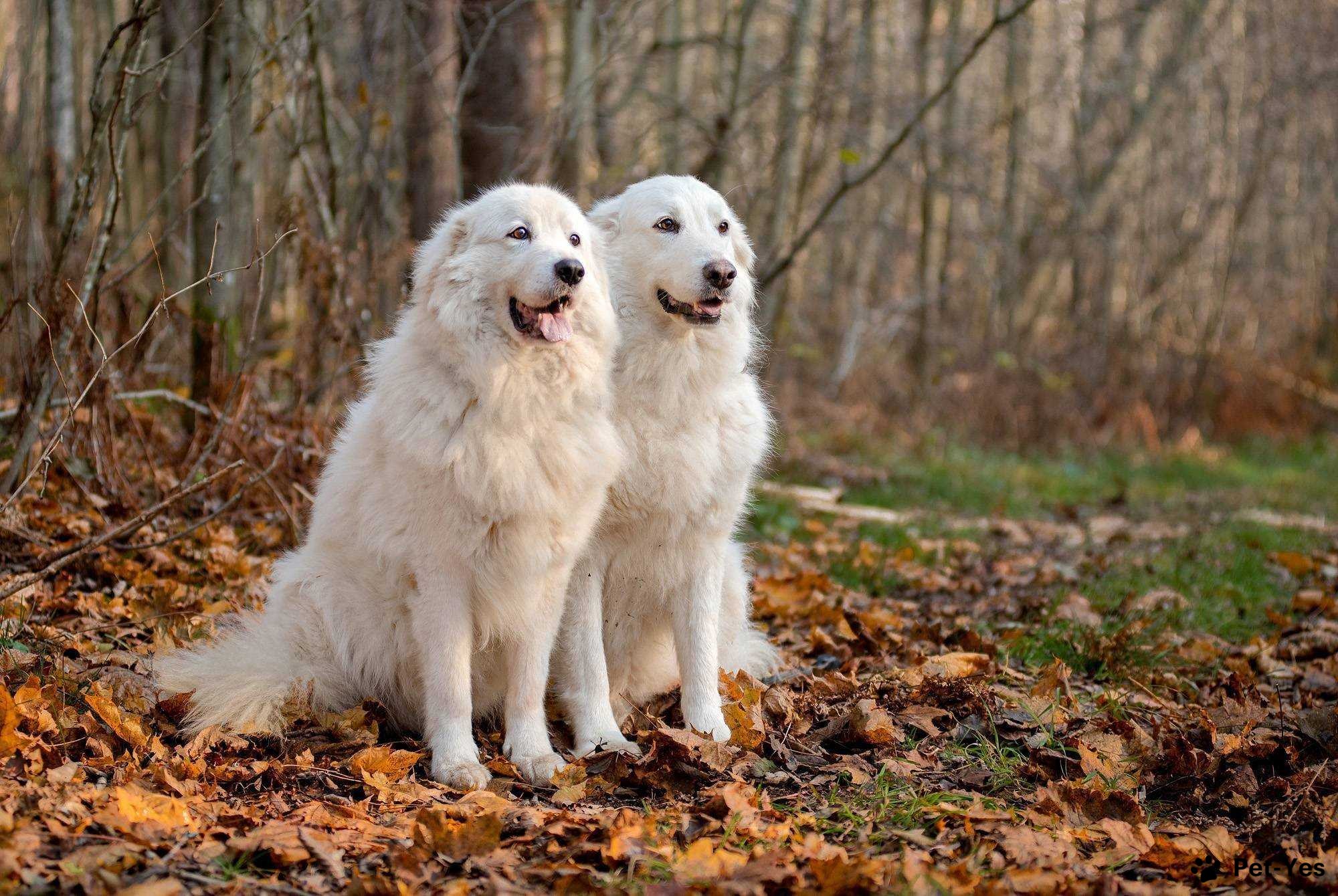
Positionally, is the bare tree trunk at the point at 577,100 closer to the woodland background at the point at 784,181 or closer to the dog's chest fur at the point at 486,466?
the woodland background at the point at 784,181

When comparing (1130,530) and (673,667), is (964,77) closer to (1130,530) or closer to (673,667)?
(1130,530)

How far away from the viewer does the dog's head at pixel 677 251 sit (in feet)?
12.4

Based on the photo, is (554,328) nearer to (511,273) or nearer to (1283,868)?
(511,273)

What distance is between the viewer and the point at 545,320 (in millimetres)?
3365

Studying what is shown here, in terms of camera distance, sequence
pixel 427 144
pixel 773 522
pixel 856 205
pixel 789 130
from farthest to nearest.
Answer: pixel 856 205 → pixel 789 130 → pixel 427 144 → pixel 773 522

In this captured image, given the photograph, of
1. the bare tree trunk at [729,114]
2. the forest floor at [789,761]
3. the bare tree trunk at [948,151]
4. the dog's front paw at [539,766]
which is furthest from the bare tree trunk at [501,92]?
the bare tree trunk at [948,151]

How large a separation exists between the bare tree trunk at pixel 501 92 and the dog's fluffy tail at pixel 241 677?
13.8 ft

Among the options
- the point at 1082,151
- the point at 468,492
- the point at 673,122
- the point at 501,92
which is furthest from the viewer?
the point at 1082,151

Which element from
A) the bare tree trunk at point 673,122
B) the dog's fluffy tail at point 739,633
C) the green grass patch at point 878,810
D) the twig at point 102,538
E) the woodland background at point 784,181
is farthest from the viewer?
the bare tree trunk at point 673,122

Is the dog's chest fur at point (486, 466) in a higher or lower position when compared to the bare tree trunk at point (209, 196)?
lower

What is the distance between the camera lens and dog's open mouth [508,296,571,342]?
336 cm

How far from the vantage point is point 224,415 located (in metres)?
4.97

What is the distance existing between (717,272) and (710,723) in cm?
159

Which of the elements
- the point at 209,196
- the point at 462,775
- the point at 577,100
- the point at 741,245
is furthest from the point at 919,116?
the point at 462,775
